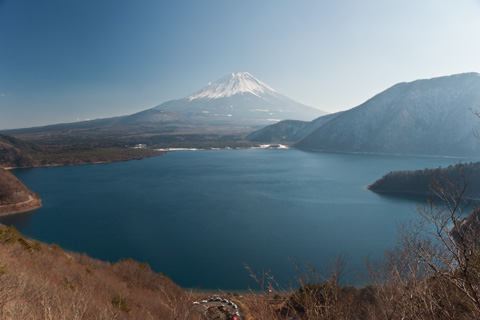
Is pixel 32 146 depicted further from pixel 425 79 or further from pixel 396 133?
pixel 425 79

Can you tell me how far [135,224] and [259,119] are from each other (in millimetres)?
154324

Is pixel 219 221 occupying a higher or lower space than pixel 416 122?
lower

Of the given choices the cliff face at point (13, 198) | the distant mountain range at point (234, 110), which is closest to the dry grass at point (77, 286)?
the cliff face at point (13, 198)

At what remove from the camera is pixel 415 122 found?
4969 centimetres

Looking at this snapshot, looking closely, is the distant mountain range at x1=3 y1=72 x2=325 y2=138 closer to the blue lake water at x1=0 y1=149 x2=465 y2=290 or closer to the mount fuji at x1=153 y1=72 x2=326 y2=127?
the mount fuji at x1=153 y1=72 x2=326 y2=127

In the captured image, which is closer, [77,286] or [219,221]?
[77,286]

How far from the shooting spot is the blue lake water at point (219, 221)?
1185 centimetres

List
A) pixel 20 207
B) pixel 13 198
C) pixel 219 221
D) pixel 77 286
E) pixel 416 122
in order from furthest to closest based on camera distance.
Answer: pixel 416 122
pixel 13 198
pixel 20 207
pixel 219 221
pixel 77 286

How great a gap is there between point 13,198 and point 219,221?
14674mm

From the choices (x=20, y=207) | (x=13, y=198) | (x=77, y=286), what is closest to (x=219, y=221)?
(x=77, y=286)

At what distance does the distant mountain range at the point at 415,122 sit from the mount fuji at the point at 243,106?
3970 inches

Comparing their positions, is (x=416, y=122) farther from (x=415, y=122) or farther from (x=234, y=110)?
(x=234, y=110)

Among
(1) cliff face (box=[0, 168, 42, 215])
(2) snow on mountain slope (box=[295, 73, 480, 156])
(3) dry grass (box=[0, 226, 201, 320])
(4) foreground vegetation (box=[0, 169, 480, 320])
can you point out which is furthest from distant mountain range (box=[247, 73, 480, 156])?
(1) cliff face (box=[0, 168, 42, 215])

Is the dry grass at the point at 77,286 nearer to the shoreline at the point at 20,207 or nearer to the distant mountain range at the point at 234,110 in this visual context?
the shoreline at the point at 20,207
